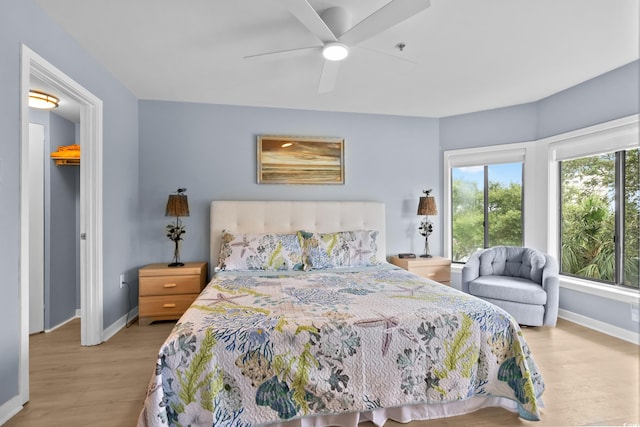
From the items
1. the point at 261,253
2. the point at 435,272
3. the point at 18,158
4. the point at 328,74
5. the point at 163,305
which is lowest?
the point at 163,305

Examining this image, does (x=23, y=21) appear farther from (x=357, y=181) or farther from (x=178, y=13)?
(x=357, y=181)

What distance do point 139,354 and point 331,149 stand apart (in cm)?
298

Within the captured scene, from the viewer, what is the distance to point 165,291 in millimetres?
3189

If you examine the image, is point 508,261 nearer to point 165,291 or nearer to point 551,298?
point 551,298

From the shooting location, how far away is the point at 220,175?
3.75m

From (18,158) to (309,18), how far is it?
1948mm

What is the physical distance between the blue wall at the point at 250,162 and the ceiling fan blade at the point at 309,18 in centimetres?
193

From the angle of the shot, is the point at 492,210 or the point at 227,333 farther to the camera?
the point at 492,210

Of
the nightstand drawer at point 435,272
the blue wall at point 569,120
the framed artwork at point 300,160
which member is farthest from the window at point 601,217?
the framed artwork at point 300,160

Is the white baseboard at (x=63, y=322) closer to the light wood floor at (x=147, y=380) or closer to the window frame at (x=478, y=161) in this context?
the light wood floor at (x=147, y=380)

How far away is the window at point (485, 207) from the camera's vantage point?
13.1 feet

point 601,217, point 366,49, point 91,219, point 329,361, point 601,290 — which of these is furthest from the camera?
point 601,217

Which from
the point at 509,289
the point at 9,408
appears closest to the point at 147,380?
the point at 9,408

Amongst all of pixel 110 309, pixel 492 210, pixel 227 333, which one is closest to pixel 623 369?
pixel 492 210
